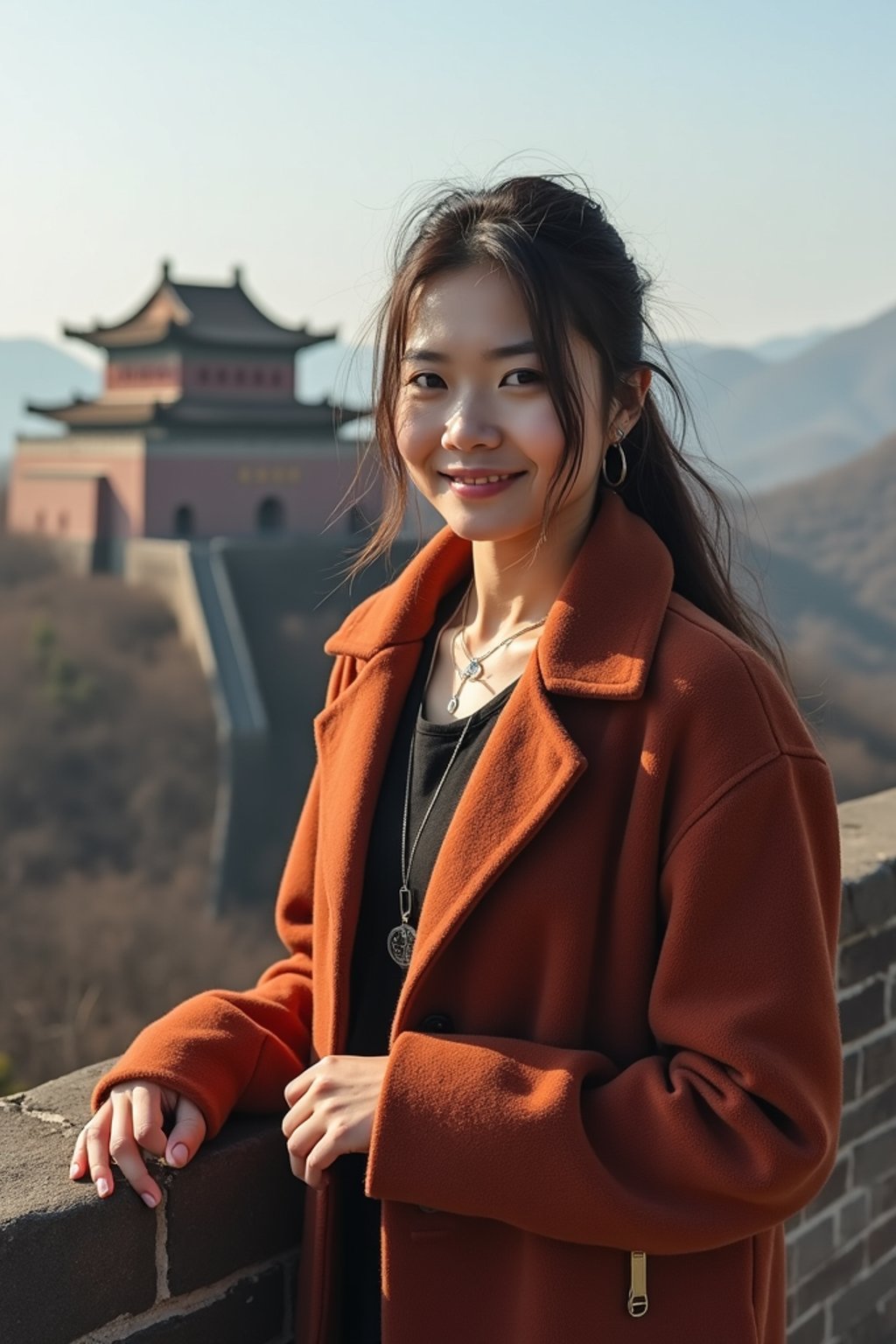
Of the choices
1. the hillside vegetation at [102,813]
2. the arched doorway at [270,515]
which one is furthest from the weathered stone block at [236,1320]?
the arched doorway at [270,515]

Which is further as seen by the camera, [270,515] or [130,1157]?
[270,515]

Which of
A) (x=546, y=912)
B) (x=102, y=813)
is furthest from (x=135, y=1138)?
(x=102, y=813)

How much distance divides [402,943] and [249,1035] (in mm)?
192

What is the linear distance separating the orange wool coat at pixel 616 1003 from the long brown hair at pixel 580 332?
73 mm

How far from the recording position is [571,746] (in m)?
1.23

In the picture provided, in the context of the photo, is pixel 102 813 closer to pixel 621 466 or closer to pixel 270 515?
pixel 270 515

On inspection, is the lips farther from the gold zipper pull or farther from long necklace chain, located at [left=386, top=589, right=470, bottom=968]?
the gold zipper pull

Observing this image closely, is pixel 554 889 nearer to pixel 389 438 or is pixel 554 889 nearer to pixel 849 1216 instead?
pixel 389 438

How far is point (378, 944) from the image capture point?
1388 millimetres

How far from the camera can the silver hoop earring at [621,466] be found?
54.6 inches

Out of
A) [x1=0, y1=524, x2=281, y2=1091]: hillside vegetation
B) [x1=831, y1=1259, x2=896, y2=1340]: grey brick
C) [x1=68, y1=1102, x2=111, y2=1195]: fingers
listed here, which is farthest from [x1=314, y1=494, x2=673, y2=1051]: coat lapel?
[x1=0, y1=524, x2=281, y2=1091]: hillside vegetation

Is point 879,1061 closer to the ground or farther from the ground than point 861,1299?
farther from the ground

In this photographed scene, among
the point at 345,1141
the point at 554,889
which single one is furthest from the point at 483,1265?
the point at 554,889

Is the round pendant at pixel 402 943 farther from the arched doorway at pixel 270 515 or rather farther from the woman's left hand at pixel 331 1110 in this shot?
the arched doorway at pixel 270 515
